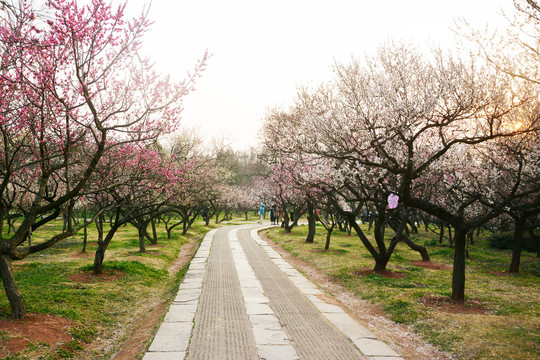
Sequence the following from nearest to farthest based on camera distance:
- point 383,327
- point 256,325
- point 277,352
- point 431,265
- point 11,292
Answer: point 277,352
point 11,292
point 256,325
point 383,327
point 431,265

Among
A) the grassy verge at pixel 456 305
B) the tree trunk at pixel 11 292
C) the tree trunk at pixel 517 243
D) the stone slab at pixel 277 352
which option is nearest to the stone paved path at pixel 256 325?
the stone slab at pixel 277 352

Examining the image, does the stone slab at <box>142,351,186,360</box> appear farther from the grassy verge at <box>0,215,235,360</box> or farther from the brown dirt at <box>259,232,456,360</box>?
the brown dirt at <box>259,232,456,360</box>

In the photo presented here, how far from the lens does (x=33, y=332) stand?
670cm

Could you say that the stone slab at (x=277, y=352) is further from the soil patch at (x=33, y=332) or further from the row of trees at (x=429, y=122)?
the row of trees at (x=429, y=122)

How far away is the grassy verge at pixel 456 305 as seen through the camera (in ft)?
23.7

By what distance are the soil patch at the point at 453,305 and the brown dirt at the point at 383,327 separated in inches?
55.0

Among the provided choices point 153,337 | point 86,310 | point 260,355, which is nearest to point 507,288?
point 260,355

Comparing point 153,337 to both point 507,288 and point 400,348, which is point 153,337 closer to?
point 400,348

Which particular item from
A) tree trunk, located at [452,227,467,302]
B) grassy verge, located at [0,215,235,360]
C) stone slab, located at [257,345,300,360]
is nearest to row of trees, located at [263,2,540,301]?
tree trunk, located at [452,227,467,302]

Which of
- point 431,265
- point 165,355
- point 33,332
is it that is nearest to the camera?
point 165,355

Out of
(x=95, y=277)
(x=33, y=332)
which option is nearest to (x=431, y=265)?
(x=95, y=277)

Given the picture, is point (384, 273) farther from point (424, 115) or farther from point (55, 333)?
point (55, 333)

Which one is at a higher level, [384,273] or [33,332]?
[384,273]

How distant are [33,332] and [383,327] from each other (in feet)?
23.7
